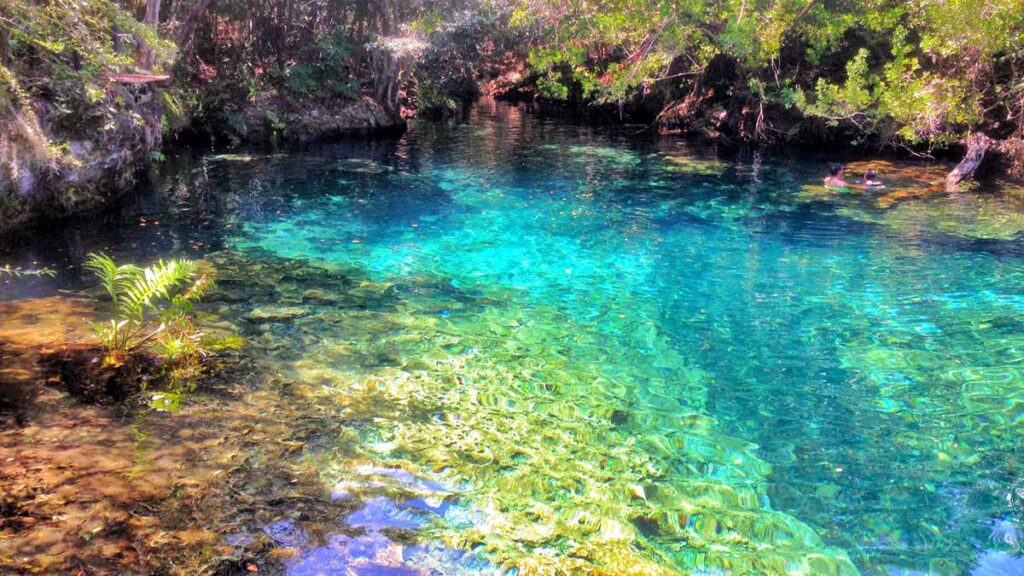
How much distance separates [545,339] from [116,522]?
15.6 ft

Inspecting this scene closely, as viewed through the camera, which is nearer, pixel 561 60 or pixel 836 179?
pixel 836 179

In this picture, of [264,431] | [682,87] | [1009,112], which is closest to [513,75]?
[682,87]

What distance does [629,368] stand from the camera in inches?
272

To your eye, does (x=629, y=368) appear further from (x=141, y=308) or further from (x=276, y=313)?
(x=141, y=308)

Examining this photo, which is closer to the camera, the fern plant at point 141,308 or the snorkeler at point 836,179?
the fern plant at point 141,308

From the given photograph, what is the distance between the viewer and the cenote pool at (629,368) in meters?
4.32

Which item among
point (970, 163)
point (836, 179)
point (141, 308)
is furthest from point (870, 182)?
point (141, 308)

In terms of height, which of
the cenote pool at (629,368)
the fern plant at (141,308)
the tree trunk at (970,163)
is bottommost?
the cenote pool at (629,368)

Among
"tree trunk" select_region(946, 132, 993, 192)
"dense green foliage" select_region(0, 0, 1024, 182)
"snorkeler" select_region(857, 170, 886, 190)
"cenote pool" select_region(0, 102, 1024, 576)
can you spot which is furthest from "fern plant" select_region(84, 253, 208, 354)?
"tree trunk" select_region(946, 132, 993, 192)

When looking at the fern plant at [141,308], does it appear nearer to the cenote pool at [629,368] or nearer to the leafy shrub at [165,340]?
the leafy shrub at [165,340]

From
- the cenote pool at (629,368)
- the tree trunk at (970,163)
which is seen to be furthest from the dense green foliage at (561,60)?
the cenote pool at (629,368)

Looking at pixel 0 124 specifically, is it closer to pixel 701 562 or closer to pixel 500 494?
pixel 500 494

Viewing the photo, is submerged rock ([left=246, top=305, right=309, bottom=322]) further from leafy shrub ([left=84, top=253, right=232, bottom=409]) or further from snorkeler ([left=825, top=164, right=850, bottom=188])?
snorkeler ([left=825, top=164, right=850, bottom=188])

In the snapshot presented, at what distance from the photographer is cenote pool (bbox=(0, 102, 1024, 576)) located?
4320mm
